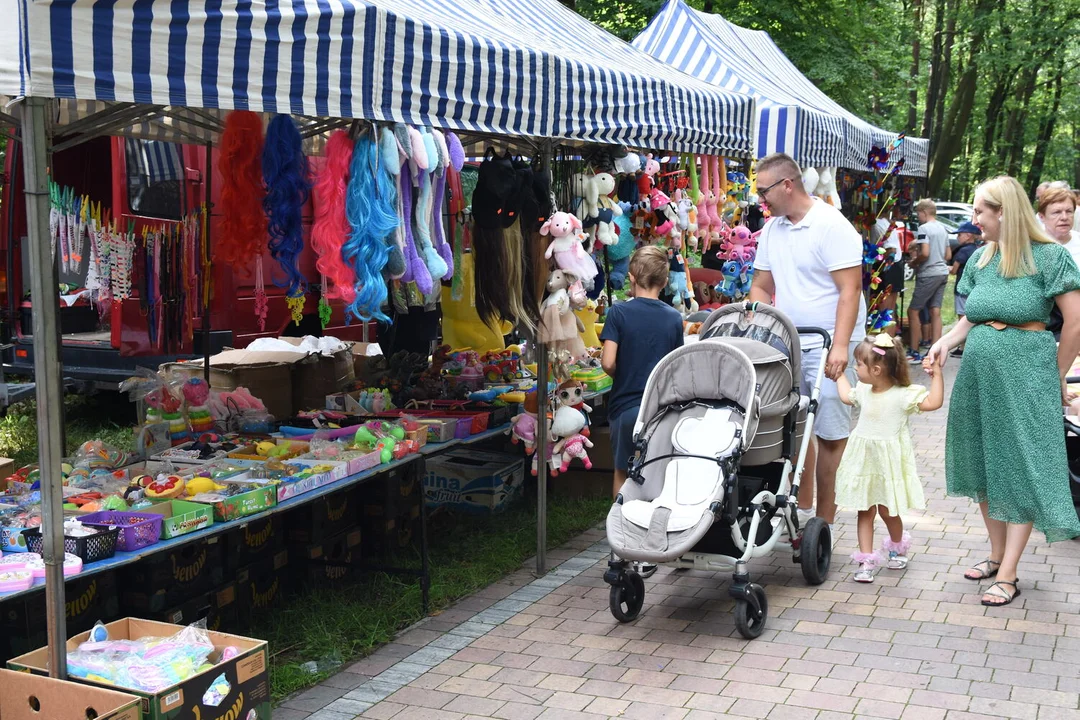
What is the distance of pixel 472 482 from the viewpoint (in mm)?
7156

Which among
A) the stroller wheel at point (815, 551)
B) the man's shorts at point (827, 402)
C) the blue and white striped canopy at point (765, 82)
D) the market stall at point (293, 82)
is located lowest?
the stroller wheel at point (815, 551)

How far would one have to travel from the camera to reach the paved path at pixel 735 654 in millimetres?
4230

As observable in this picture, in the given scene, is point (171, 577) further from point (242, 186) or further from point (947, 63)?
point (947, 63)

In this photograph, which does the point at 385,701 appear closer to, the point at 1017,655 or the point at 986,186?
the point at 1017,655

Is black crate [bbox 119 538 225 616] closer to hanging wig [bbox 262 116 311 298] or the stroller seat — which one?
hanging wig [bbox 262 116 311 298]

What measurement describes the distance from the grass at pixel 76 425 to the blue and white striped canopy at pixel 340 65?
518cm

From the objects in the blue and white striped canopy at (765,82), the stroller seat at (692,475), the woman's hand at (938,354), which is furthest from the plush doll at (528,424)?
the blue and white striped canopy at (765,82)

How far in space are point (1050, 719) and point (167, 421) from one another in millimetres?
4378

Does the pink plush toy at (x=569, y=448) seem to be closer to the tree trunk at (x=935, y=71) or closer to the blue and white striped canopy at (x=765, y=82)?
the blue and white striped canopy at (x=765, y=82)

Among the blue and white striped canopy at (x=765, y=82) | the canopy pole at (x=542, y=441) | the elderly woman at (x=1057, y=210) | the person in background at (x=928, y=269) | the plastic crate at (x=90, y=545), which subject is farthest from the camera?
the person in background at (x=928, y=269)

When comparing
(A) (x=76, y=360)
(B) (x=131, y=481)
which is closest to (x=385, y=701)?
(B) (x=131, y=481)

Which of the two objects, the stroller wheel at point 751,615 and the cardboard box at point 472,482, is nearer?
the stroller wheel at point 751,615

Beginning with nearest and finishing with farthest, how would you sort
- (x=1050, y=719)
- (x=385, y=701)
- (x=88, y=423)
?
(x=1050, y=719) < (x=385, y=701) < (x=88, y=423)

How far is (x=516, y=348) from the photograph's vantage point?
→ 303 inches
